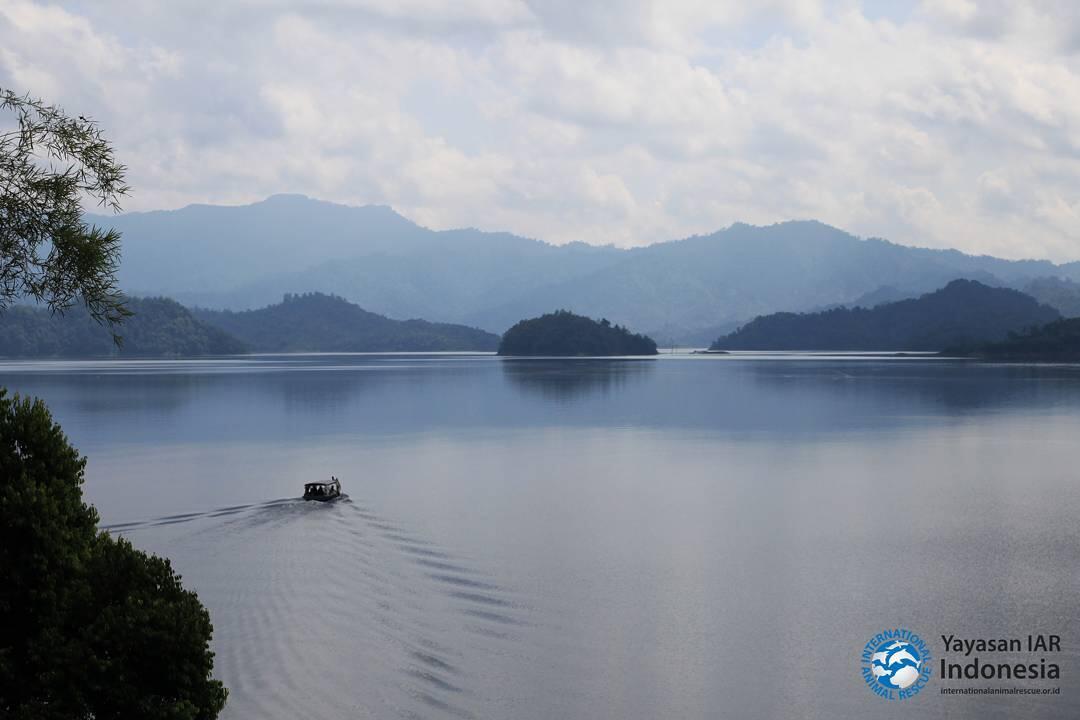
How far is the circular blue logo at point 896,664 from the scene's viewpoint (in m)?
18.5

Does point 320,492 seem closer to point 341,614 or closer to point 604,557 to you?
point 604,557

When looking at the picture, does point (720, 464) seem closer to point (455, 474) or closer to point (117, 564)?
point (455, 474)

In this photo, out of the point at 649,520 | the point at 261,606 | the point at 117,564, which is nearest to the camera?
the point at 117,564

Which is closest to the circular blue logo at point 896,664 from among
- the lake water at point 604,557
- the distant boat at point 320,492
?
the lake water at point 604,557

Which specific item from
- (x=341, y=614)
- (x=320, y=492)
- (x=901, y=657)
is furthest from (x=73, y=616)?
(x=320, y=492)

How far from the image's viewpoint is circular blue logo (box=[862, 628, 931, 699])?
18484mm

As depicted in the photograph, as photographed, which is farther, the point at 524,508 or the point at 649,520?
the point at 524,508

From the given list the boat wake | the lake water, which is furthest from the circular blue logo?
the boat wake

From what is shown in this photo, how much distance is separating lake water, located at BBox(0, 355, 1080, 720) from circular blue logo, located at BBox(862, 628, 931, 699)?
0.30 meters

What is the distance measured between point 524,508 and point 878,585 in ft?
53.9

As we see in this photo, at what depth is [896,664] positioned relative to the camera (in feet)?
64.5

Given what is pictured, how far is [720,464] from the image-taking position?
52.1m

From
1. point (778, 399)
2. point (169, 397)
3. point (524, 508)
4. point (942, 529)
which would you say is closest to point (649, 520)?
point (524, 508)

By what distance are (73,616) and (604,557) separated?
61.1 ft
